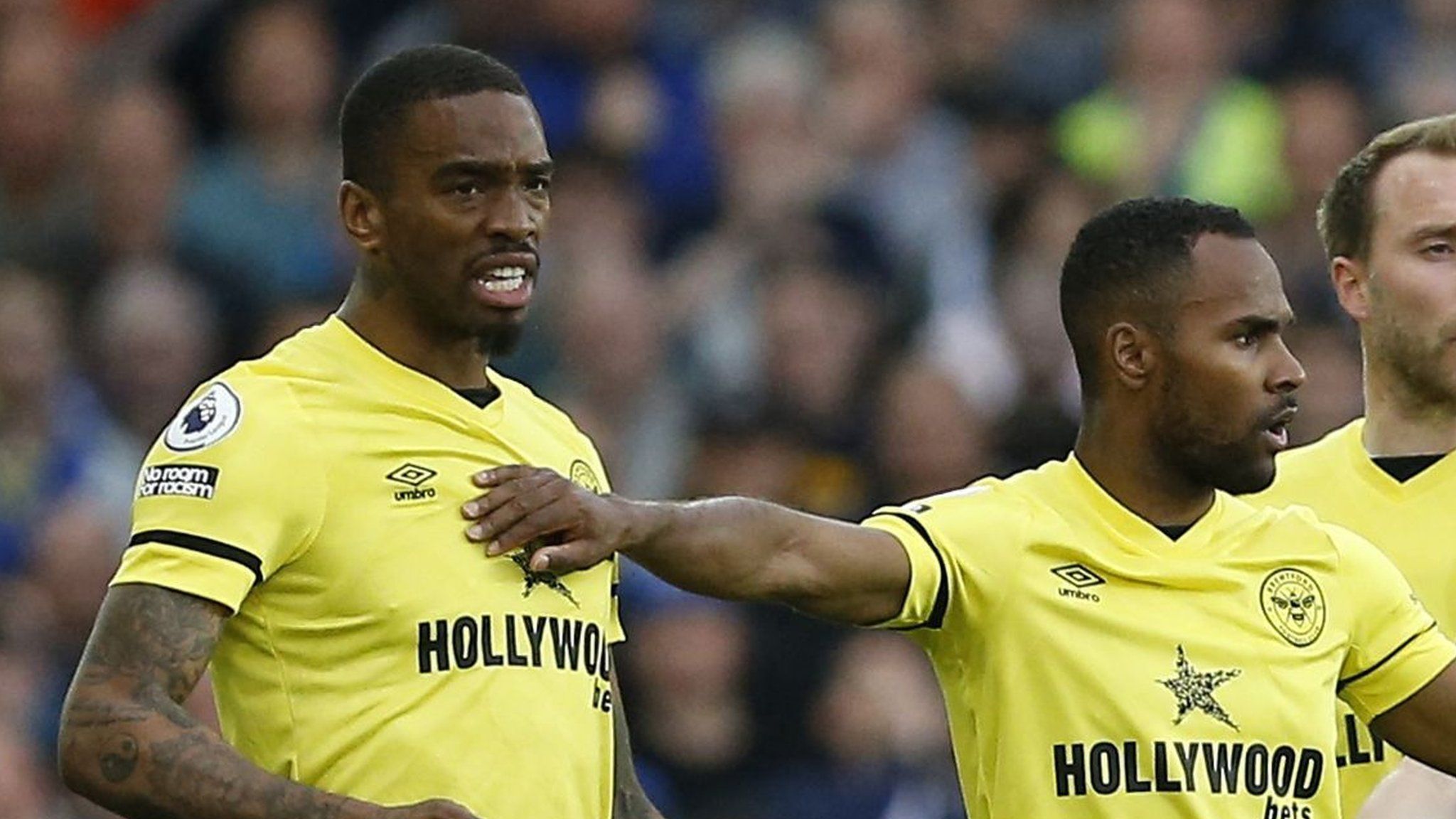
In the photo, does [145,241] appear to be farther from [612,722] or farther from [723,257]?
Answer: [612,722]

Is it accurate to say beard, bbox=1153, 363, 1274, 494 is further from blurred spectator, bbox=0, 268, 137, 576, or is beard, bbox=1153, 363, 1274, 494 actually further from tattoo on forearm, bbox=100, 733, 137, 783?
blurred spectator, bbox=0, 268, 137, 576

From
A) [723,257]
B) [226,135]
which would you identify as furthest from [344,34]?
[723,257]

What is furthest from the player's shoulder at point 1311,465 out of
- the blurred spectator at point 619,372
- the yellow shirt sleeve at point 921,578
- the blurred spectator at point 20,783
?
the blurred spectator at point 619,372

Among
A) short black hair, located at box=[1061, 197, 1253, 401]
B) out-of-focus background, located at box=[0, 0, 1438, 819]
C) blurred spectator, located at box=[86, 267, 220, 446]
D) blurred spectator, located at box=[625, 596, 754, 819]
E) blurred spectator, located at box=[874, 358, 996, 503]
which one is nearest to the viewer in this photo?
short black hair, located at box=[1061, 197, 1253, 401]

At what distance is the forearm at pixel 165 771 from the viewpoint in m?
5.37

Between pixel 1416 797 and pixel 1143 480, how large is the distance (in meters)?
0.89

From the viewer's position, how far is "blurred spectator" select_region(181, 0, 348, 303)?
38.0ft

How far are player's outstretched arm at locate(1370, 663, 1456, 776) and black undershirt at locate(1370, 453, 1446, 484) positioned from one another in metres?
0.86

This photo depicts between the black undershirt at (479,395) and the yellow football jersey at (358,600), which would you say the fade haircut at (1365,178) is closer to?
the black undershirt at (479,395)

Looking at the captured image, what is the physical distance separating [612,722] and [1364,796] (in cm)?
166

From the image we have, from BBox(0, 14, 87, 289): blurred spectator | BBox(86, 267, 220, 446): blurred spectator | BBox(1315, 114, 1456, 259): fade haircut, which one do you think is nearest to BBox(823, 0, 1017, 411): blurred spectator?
BBox(86, 267, 220, 446): blurred spectator

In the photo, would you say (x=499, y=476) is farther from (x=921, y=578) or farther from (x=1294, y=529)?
(x=1294, y=529)

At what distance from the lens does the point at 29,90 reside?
11648 millimetres

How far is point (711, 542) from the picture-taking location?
5.93 metres
